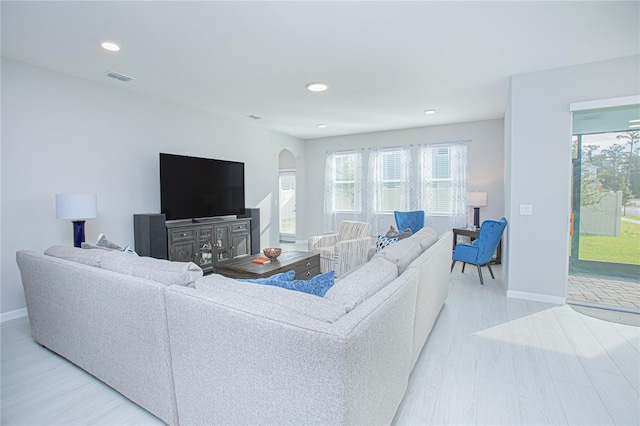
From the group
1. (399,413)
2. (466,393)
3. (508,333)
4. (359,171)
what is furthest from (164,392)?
(359,171)

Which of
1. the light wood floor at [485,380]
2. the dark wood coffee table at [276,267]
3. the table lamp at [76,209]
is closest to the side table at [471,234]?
the light wood floor at [485,380]

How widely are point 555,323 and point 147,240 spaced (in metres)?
4.61

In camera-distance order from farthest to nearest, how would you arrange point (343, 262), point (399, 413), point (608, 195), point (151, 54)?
point (343, 262), point (608, 195), point (151, 54), point (399, 413)

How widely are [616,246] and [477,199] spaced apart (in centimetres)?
228

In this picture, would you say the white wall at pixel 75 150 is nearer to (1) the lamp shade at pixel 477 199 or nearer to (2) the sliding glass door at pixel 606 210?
(1) the lamp shade at pixel 477 199

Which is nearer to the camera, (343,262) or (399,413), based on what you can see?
(399,413)

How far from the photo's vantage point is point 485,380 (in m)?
2.12

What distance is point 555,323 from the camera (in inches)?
119

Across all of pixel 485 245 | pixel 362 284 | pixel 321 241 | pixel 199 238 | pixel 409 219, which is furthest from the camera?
pixel 409 219

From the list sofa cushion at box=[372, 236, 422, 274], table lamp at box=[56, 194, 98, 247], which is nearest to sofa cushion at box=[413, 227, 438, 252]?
sofa cushion at box=[372, 236, 422, 274]

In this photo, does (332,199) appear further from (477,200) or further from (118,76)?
(118,76)

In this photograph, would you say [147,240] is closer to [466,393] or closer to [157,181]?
[157,181]

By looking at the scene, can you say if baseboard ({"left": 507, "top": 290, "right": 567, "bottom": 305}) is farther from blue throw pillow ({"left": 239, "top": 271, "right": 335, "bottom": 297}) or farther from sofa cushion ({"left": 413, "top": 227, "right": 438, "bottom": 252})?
blue throw pillow ({"left": 239, "top": 271, "right": 335, "bottom": 297})

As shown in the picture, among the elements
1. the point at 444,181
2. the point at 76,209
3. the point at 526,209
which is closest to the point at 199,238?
the point at 76,209
